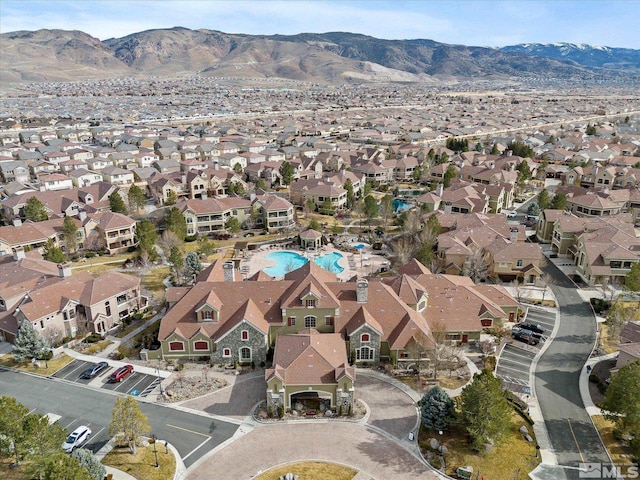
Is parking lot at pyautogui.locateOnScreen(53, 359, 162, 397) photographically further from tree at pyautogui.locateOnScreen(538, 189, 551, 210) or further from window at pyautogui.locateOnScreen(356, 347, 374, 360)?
tree at pyautogui.locateOnScreen(538, 189, 551, 210)

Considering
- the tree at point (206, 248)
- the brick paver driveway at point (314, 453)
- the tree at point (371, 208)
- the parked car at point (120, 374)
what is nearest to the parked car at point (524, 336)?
the brick paver driveway at point (314, 453)

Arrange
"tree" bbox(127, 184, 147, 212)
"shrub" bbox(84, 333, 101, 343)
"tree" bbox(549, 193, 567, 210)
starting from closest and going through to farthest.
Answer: "shrub" bbox(84, 333, 101, 343) → "tree" bbox(549, 193, 567, 210) → "tree" bbox(127, 184, 147, 212)

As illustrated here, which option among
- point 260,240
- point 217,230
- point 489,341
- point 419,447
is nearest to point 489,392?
point 419,447

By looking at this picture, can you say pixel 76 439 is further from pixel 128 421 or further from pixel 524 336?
pixel 524 336

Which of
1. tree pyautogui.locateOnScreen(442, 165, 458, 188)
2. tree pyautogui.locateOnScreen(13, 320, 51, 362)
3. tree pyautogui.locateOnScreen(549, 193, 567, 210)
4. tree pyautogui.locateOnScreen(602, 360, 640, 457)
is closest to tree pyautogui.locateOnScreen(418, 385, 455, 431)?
tree pyautogui.locateOnScreen(602, 360, 640, 457)

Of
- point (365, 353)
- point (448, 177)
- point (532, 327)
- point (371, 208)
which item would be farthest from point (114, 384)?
point (448, 177)

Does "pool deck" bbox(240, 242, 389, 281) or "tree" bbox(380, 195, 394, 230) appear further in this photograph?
"tree" bbox(380, 195, 394, 230)
